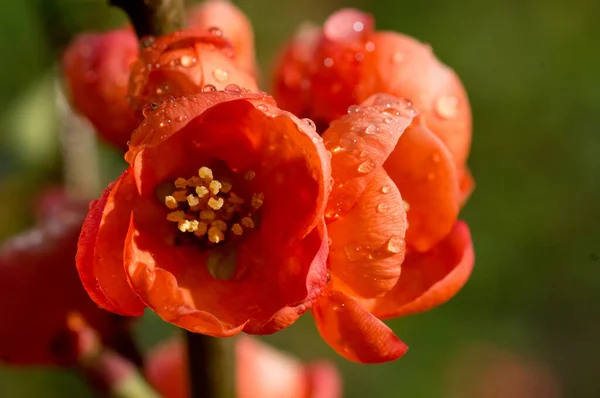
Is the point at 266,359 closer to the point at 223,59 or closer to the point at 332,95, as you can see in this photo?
the point at 332,95

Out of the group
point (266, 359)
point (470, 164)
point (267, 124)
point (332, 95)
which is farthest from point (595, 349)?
point (267, 124)

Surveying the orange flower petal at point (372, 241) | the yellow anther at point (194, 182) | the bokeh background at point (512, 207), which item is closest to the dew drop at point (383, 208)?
the orange flower petal at point (372, 241)

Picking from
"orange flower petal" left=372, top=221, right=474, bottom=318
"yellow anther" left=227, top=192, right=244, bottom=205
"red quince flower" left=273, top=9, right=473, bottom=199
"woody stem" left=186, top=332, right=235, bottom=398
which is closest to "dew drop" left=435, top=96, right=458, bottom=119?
"red quince flower" left=273, top=9, right=473, bottom=199

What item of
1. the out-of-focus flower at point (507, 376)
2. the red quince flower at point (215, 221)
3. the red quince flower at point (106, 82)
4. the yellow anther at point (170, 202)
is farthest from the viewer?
the out-of-focus flower at point (507, 376)

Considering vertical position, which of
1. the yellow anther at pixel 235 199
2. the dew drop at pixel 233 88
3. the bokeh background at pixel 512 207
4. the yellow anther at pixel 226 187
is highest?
the dew drop at pixel 233 88

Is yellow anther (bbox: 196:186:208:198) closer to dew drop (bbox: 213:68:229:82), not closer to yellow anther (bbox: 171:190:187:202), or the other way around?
yellow anther (bbox: 171:190:187:202)

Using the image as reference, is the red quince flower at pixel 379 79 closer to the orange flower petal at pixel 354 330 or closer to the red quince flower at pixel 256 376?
the orange flower petal at pixel 354 330

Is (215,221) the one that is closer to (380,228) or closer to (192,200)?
(192,200)

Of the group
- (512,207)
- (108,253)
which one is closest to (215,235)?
(108,253)
